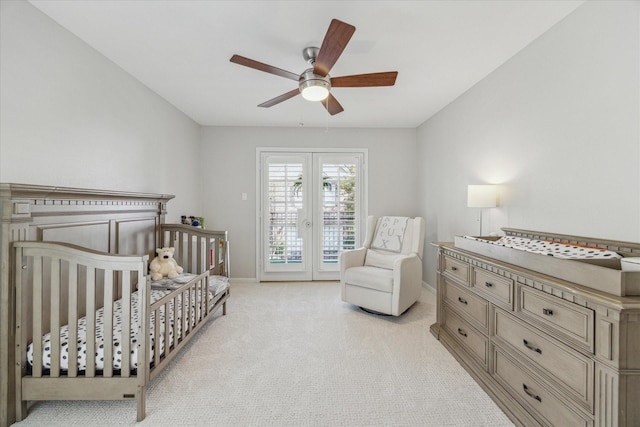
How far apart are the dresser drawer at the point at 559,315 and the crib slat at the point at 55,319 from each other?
97.8 inches

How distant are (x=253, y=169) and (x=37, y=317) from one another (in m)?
3.09

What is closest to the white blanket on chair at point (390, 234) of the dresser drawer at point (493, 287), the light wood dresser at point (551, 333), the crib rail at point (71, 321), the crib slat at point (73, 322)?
the light wood dresser at point (551, 333)

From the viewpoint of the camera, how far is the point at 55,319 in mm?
1482

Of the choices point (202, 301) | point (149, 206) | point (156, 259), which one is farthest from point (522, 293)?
point (149, 206)

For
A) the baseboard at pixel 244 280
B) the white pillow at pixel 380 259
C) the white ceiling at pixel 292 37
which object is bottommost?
the baseboard at pixel 244 280

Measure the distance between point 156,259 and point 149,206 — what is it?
54 cm

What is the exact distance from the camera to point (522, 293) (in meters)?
1.51

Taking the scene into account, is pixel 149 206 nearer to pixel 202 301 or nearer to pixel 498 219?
pixel 202 301

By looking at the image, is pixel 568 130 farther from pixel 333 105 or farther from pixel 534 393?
pixel 333 105

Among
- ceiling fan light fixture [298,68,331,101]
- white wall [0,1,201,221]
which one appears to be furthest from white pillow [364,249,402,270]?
white wall [0,1,201,221]

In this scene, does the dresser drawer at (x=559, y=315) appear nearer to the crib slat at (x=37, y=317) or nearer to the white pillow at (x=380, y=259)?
the white pillow at (x=380, y=259)

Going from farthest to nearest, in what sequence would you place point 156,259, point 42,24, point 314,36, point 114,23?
point 156,259 < point 314,36 < point 114,23 < point 42,24

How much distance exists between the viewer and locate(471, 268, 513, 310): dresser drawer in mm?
1609

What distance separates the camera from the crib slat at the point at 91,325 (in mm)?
1480
